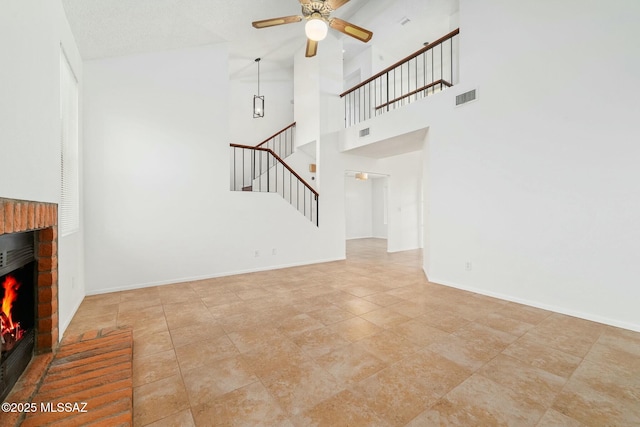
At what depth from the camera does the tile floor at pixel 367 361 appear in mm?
1518

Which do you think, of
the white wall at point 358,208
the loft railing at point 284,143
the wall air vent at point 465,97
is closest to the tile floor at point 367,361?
the wall air vent at point 465,97

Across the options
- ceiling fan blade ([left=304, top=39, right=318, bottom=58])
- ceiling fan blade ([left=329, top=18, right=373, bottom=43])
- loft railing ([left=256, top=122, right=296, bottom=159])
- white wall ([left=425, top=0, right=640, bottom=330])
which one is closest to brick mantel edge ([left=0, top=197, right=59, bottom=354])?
ceiling fan blade ([left=304, top=39, right=318, bottom=58])

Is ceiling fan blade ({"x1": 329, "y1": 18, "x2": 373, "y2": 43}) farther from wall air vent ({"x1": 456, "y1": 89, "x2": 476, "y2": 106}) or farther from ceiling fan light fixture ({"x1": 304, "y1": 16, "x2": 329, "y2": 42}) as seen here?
wall air vent ({"x1": 456, "y1": 89, "x2": 476, "y2": 106})

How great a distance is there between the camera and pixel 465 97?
3836 mm

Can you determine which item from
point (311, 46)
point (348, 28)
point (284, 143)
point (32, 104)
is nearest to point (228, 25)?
point (311, 46)

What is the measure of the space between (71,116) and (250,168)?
4.37 metres

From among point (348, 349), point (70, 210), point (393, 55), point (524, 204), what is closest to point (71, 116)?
point (70, 210)

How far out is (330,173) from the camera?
20.1 ft

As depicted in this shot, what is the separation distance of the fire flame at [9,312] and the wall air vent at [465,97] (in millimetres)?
5089

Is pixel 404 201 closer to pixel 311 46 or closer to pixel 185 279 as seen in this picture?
pixel 311 46

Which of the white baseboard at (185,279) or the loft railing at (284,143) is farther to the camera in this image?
the loft railing at (284,143)

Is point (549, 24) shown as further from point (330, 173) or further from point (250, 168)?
point (250, 168)

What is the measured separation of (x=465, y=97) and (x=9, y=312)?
5203mm

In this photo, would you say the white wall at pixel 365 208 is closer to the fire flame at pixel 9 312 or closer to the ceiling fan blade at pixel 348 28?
the ceiling fan blade at pixel 348 28
